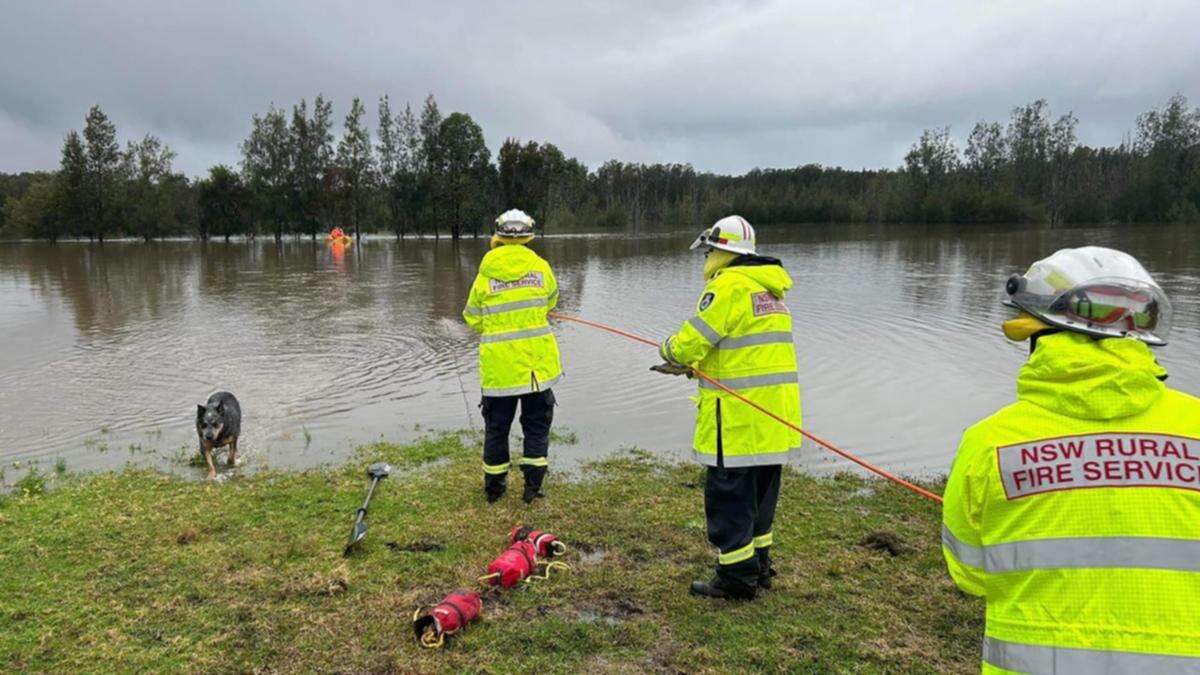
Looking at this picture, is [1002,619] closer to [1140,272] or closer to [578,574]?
[1140,272]

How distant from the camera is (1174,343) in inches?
517

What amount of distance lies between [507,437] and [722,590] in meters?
2.38

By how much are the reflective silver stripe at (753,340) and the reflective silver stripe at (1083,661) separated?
8.18 feet

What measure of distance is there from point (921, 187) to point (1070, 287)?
343ft

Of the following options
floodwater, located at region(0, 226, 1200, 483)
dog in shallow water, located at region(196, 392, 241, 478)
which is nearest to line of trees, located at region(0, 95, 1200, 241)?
floodwater, located at region(0, 226, 1200, 483)

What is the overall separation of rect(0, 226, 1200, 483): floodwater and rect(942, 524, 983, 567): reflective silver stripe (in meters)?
5.39

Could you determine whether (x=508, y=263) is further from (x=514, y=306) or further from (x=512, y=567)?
(x=512, y=567)

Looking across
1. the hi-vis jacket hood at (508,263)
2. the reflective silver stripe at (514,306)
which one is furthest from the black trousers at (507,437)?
the hi-vis jacket hood at (508,263)

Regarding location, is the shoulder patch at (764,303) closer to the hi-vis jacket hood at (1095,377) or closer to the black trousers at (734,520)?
the black trousers at (734,520)

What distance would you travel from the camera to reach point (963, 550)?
212 centimetres

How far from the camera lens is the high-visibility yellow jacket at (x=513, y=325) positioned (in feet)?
19.8

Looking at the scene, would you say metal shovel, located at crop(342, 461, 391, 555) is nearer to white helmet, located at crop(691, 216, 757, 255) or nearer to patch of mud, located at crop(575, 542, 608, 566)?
patch of mud, located at crop(575, 542, 608, 566)

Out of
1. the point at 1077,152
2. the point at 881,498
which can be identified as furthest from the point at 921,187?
the point at 881,498

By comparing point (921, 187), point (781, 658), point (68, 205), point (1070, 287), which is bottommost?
point (781, 658)
